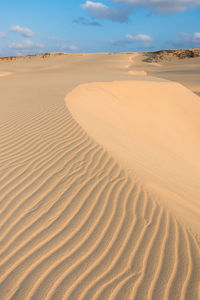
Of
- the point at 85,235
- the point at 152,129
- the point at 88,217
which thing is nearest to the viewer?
the point at 85,235

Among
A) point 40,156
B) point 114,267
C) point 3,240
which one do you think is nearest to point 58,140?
point 40,156

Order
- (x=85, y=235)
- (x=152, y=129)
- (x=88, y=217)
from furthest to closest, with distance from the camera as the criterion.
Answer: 1. (x=152, y=129)
2. (x=88, y=217)
3. (x=85, y=235)

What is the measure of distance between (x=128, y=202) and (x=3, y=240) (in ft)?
4.79

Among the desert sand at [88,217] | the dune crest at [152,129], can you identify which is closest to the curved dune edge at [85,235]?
the desert sand at [88,217]

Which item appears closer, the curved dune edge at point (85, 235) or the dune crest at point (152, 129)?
the curved dune edge at point (85, 235)

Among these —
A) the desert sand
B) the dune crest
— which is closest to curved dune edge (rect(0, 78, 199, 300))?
the desert sand

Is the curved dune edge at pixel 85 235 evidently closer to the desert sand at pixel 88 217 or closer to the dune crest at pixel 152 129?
the desert sand at pixel 88 217

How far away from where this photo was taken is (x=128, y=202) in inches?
130

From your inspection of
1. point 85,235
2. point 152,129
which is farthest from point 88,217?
point 152,129

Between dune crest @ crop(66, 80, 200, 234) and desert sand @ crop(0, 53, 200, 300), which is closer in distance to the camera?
desert sand @ crop(0, 53, 200, 300)

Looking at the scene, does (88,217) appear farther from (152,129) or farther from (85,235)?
(152,129)

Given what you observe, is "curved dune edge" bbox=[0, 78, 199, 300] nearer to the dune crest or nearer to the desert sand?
the desert sand

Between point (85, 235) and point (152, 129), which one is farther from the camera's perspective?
point (152, 129)

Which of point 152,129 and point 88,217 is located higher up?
point 152,129
